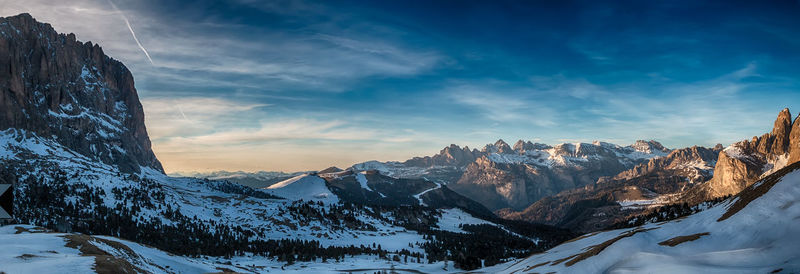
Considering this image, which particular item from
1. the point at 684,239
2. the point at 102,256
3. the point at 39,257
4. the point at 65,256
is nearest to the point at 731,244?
the point at 684,239

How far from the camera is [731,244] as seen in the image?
1793 inches

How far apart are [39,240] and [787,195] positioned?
138 m

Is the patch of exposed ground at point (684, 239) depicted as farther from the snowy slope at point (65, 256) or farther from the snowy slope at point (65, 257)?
the snowy slope at point (65, 256)

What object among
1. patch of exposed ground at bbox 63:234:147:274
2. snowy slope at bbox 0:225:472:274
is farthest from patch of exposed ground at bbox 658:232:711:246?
snowy slope at bbox 0:225:472:274

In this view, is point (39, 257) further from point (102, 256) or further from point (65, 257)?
point (102, 256)

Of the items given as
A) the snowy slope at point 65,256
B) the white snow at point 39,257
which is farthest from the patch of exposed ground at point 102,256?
the white snow at point 39,257

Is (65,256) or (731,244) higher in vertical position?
(731,244)

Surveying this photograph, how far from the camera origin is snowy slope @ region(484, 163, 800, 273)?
36.3 m

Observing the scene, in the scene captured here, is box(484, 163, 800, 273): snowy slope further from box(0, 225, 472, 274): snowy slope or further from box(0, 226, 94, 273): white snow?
box(0, 226, 94, 273): white snow

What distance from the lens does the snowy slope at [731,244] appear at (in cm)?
3628

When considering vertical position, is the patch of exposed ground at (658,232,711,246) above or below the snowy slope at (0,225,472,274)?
above

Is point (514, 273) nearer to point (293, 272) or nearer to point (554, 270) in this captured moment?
point (554, 270)

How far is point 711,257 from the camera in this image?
4119cm

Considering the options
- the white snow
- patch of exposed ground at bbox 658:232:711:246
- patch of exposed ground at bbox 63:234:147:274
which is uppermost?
patch of exposed ground at bbox 658:232:711:246
